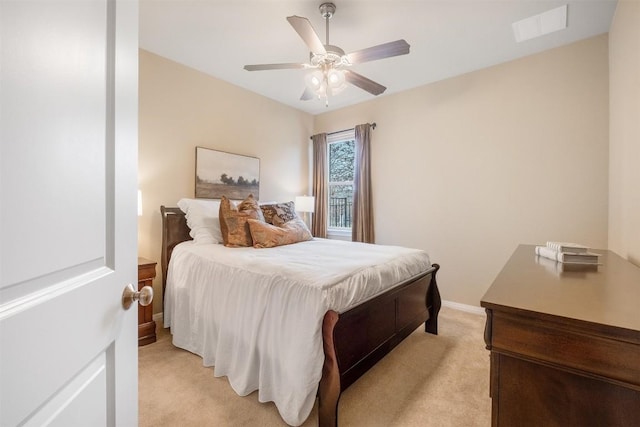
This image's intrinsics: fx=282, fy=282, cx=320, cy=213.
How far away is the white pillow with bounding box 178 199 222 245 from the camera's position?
2752 mm

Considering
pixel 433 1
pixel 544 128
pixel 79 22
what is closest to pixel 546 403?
pixel 79 22

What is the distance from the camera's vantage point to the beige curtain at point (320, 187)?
446cm

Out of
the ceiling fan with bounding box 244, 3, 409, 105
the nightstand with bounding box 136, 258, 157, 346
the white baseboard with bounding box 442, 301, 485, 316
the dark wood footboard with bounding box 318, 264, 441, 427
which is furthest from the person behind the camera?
the white baseboard with bounding box 442, 301, 485, 316

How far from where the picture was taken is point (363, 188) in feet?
13.1

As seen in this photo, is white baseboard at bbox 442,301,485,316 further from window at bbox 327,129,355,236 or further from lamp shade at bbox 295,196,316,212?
lamp shade at bbox 295,196,316,212

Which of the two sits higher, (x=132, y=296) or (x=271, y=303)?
(x=132, y=296)

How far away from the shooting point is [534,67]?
2.82 metres

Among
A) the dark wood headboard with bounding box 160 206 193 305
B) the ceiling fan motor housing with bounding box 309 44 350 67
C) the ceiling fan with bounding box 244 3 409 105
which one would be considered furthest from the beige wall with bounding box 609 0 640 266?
the dark wood headboard with bounding box 160 206 193 305

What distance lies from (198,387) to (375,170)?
316cm

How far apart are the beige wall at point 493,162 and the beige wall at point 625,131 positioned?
22 centimetres

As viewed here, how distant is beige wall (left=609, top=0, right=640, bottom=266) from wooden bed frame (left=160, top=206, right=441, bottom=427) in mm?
1303

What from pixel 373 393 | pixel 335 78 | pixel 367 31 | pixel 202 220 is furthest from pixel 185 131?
pixel 373 393

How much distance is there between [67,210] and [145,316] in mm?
2343

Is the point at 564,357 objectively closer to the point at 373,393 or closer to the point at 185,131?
the point at 373,393
